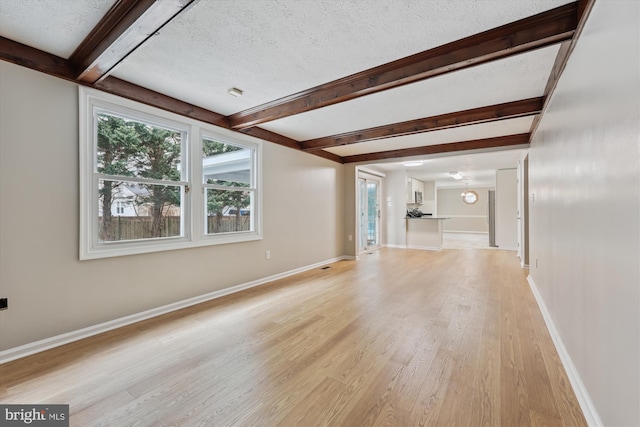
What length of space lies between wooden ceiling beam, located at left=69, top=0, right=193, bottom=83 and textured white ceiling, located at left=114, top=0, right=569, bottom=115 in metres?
0.21

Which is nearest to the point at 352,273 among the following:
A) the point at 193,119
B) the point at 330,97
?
the point at 330,97

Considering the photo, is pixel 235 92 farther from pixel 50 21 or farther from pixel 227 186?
pixel 50 21

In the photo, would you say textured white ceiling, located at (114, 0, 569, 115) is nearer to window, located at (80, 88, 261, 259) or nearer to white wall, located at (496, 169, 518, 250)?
window, located at (80, 88, 261, 259)

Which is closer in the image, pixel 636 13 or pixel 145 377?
pixel 636 13

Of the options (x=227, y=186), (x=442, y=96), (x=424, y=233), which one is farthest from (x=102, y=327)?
(x=424, y=233)

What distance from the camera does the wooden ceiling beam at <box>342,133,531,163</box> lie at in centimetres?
460

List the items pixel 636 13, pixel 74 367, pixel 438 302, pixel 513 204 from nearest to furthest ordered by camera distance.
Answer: pixel 636 13, pixel 74 367, pixel 438 302, pixel 513 204

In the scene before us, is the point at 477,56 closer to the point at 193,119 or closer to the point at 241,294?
the point at 193,119

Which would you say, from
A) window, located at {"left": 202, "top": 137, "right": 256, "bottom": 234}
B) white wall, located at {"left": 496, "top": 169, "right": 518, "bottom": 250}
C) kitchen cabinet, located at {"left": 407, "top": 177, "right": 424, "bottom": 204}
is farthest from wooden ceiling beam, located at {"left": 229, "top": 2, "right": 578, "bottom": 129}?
kitchen cabinet, located at {"left": 407, "top": 177, "right": 424, "bottom": 204}

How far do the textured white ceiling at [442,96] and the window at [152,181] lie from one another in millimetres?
1048

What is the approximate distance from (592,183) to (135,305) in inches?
149

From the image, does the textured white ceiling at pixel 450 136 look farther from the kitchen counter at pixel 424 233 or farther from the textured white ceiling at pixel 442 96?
the kitchen counter at pixel 424 233

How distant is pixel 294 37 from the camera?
2027 millimetres

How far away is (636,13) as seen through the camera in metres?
1.03
